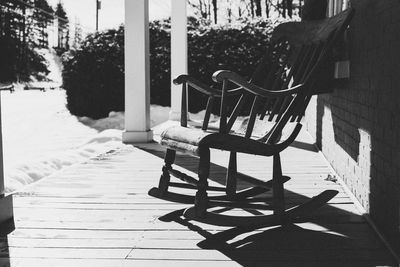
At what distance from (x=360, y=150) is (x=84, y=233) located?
1394 millimetres

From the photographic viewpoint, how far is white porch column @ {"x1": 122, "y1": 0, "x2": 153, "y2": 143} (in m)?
5.64

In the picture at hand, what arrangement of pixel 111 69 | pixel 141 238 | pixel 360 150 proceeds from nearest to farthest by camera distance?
pixel 141 238 → pixel 360 150 → pixel 111 69

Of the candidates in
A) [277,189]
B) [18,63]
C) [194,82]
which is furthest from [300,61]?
[18,63]

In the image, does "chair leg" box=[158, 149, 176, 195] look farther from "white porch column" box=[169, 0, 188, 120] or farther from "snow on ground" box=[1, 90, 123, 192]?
"white porch column" box=[169, 0, 188, 120]

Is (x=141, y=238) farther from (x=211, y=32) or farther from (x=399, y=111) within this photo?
(x=211, y=32)

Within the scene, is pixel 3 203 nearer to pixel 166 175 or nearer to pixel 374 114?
pixel 166 175

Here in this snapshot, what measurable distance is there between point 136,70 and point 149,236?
142 inches

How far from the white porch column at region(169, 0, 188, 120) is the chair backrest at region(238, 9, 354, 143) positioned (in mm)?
4126

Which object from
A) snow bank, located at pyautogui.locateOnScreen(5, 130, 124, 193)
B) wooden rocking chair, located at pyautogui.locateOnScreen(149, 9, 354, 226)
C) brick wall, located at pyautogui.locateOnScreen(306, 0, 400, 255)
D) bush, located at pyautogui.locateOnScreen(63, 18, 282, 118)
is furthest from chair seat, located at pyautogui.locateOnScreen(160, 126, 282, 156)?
bush, located at pyautogui.locateOnScreen(63, 18, 282, 118)

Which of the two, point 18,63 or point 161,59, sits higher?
point 18,63

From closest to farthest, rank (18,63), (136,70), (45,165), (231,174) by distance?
(231,174) < (45,165) < (136,70) < (18,63)

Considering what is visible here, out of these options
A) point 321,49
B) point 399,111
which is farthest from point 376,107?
point 321,49

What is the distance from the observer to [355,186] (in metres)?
2.91

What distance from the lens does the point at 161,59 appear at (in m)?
9.75
